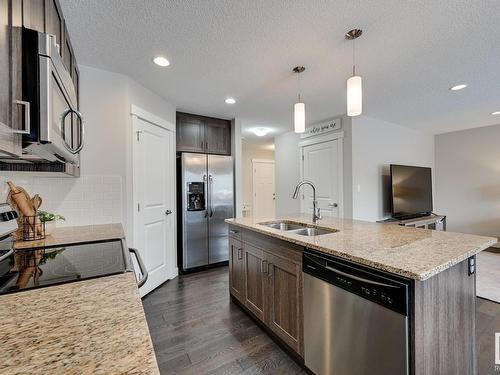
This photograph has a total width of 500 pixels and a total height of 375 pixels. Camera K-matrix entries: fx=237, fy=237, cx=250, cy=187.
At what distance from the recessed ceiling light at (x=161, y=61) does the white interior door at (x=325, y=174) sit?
2.87m

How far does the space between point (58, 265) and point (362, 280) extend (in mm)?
1485

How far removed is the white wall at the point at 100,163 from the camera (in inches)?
86.1

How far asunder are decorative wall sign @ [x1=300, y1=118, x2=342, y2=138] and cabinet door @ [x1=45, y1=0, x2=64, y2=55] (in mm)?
3582

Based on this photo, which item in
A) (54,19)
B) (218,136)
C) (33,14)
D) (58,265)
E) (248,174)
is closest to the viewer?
(33,14)

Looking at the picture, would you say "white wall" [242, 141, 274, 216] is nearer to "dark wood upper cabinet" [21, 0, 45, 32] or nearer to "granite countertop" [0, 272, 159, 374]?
"dark wood upper cabinet" [21, 0, 45, 32]

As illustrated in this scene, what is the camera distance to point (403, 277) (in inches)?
40.8

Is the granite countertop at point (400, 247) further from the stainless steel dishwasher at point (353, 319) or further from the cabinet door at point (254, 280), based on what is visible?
the cabinet door at point (254, 280)

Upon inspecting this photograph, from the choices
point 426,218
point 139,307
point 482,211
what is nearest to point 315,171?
point 426,218

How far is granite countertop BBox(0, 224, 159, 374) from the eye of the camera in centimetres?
48

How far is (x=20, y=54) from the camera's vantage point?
81 centimetres

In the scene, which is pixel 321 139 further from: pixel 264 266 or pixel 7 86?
pixel 7 86

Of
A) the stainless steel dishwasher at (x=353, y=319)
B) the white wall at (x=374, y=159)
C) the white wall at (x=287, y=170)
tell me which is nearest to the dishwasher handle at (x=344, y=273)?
the stainless steel dishwasher at (x=353, y=319)

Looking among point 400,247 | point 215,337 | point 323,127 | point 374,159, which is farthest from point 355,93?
point 374,159

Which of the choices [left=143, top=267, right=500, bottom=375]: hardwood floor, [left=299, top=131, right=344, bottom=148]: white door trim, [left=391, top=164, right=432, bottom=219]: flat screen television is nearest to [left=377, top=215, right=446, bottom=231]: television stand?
[left=391, top=164, right=432, bottom=219]: flat screen television
